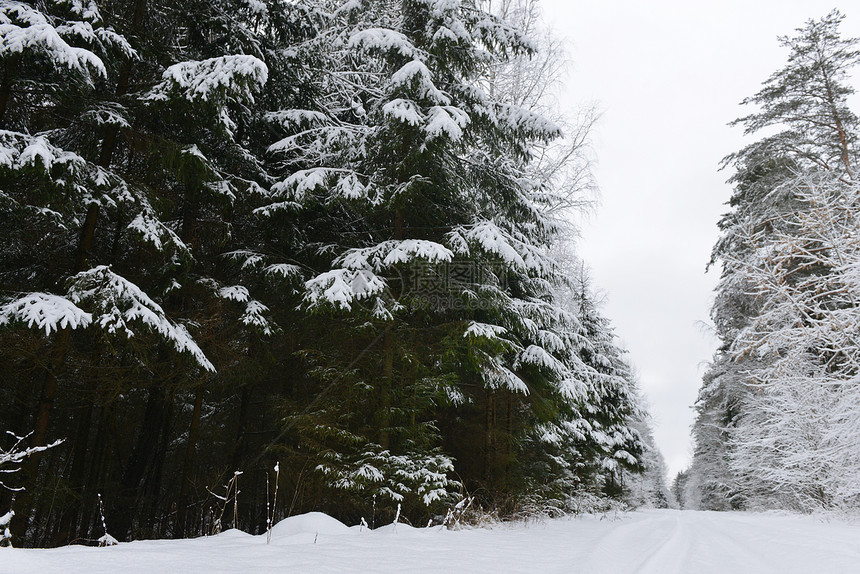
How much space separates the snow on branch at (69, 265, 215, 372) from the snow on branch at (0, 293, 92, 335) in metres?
0.21

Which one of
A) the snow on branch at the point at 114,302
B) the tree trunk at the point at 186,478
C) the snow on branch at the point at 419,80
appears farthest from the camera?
the tree trunk at the point at 186,478

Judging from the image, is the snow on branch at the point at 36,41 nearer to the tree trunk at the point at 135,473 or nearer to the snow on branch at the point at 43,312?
the snow on branch at the point at 43,312

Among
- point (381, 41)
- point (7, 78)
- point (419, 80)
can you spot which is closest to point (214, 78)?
point (7, 78)

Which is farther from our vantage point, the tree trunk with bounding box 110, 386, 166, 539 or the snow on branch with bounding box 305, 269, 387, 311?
the tree trunk with bounding box 110, 386, 166, 539

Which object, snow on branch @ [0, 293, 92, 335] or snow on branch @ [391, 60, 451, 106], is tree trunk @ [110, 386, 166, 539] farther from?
snow on branch @ [391, 60, 451, 106]

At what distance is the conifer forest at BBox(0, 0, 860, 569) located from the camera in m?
6.43

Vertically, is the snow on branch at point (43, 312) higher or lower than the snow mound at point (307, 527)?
higher

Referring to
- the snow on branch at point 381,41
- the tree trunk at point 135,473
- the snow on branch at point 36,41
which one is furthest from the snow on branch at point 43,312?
the snow on branch at point 381,41

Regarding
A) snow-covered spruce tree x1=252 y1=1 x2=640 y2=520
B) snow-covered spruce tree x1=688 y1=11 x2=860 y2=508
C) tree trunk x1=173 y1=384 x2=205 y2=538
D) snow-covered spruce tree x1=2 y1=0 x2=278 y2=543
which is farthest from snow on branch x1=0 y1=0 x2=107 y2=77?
snow-covered spruce tree x1=688 y1=11 x2=860 y2=508

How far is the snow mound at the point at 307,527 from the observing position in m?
5.06

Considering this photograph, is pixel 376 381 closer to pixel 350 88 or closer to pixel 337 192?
pixel 337 192

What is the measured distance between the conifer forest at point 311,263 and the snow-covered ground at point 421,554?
0.86m

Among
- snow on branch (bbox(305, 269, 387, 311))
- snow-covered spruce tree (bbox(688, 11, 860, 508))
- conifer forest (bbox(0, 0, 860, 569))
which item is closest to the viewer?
conifer forest (bbox(0, 0, 860, 569))

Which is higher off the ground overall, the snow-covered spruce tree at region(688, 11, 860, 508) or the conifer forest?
the snow-covered spruce tree at region(688, 11, 860, 508)
